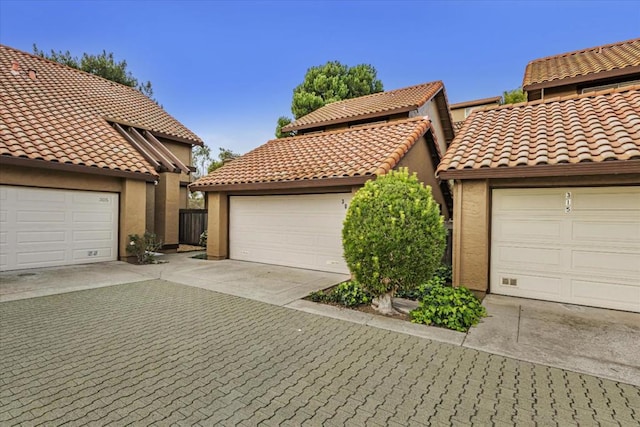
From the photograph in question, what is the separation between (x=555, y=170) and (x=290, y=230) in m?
6.56

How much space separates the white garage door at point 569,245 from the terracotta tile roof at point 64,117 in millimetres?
10569

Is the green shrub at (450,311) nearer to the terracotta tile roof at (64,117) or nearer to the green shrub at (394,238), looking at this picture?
the green shrub at (394,238)

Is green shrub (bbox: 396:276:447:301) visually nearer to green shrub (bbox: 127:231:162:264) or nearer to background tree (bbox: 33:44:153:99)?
green shrub (bbox: 127:231:162:264)

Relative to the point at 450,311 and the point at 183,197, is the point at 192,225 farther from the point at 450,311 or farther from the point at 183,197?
the point at 450,311

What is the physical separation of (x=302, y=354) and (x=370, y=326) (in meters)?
1.42

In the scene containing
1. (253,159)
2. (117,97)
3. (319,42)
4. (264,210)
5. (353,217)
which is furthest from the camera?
(319,42)

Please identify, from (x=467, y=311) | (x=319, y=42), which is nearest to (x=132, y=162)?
(x=467, y=311)

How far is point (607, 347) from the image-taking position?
4195 mm

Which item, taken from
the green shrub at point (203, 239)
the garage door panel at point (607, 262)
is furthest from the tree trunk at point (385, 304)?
the green shrub at point (203, 239)

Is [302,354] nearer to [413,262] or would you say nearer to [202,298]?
[413,262]

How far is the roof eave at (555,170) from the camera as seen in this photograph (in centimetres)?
518

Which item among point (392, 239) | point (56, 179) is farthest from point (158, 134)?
point (392, 239)

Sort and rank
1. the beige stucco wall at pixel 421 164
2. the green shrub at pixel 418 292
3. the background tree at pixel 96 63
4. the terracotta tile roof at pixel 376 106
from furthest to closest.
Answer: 1. the background tree at pixel 96 63
2. the terracotta tile roof at pixel 376 106
3. the beige stucco wall at pixel 421 164
4. the green shrub at pixel 418 292

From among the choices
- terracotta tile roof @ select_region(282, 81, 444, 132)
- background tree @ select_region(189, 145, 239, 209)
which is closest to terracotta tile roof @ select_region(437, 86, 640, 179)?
terracotta tile roof @ select_region(282, 81, 444, 132)
